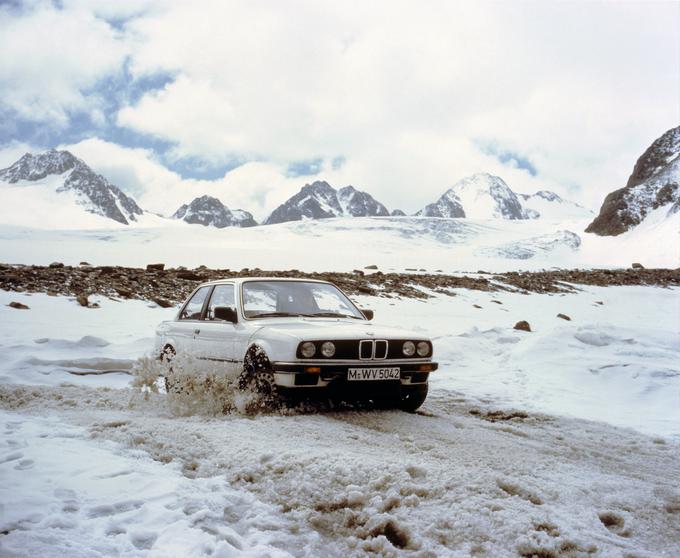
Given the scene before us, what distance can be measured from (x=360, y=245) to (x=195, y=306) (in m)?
53.2

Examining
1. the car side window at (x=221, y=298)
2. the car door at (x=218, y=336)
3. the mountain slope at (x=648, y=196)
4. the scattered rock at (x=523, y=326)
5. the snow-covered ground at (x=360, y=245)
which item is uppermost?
the mountain slope at (x=648, y=196)

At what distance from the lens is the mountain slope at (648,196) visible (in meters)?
93.9

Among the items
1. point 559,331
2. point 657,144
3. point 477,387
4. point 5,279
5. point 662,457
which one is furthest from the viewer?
point 657,144

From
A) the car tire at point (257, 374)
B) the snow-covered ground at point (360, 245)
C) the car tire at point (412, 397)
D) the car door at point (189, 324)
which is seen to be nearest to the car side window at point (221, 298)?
the car door at point (189, 324)

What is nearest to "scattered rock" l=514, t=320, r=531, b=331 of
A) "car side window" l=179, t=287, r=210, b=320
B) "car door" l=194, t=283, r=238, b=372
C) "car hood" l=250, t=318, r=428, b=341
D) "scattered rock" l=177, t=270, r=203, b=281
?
"car hood" l=250, t=318, r=428, b=341

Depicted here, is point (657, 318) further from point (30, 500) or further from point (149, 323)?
point (30, 500)

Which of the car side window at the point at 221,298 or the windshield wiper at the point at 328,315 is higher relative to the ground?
the car side window at the point at 221,298

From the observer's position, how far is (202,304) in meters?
6.84

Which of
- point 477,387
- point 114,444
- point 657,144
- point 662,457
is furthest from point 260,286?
point 657,144

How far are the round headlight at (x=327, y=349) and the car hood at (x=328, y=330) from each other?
0.18 ft

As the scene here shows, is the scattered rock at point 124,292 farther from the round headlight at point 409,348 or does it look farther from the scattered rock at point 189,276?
the round headlight at point 409,348

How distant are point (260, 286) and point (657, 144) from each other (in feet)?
396

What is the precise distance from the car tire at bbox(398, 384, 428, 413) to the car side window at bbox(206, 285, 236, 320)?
1.93 m

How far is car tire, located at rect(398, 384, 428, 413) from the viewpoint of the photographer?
18.9 ft
